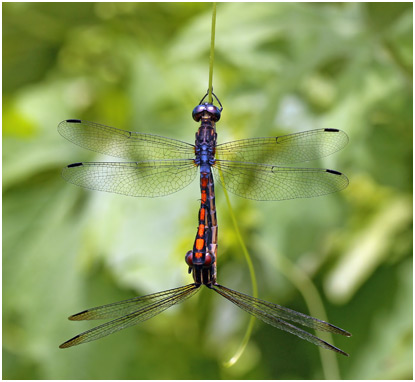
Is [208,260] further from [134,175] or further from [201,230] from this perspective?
[134,175]

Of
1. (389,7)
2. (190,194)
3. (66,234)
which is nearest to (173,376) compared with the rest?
(66,234)

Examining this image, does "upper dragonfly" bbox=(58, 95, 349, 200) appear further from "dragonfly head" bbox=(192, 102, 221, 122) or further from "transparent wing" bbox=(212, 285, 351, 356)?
"transparent wing" bbox=(212, 285, 351, 356)

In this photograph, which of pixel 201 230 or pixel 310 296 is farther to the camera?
pixel 310 296

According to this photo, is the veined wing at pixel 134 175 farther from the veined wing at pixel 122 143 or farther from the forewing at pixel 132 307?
the forewing at pixel 132 307

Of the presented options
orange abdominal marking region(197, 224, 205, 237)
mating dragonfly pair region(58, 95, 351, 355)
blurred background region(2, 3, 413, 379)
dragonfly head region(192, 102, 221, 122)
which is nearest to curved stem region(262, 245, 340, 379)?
blurred background region(2, 3, 413, 379)

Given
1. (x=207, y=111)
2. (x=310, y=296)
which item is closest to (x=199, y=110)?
(x=207, y=111)

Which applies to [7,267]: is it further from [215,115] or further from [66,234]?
[215,115]
